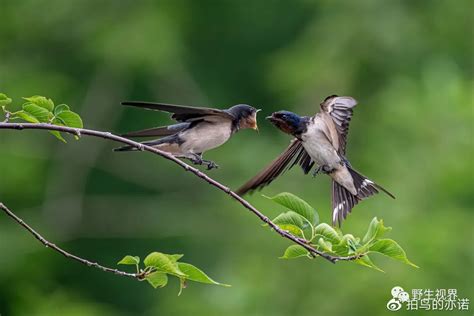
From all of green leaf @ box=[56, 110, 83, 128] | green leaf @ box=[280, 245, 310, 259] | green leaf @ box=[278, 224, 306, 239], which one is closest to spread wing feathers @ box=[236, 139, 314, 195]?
green leaf @ box=[278, 224, 306, 239]

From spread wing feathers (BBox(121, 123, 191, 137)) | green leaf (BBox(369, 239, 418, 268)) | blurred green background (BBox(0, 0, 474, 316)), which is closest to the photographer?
green leaf (BBox(369, 239, 418, 268))

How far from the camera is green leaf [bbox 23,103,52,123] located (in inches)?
141

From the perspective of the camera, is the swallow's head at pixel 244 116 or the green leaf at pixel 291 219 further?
the swallow's head at pixel 244 116

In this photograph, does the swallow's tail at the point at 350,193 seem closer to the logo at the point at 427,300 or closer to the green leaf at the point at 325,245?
the green leaf at the point at 325,245

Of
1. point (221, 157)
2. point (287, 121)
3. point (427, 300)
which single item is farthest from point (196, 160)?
point (221, 157)

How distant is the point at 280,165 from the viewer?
4.23 metres

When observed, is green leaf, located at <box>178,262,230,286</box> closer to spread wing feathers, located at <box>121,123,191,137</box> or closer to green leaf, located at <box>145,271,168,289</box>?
green leaf, located at <box>145,271,168,289</box>

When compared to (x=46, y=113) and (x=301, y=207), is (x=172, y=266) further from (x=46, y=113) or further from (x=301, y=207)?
(x=46, y=113)

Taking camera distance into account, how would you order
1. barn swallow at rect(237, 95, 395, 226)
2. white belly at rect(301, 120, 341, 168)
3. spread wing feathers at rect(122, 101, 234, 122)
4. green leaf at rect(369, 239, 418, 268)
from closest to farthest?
green leaf at rect(369, 239, 418, 268), spread wing feathers at rect(122, 101, 234, 122), barn swallow at rect(237, 95, 395, 226), white belly at rect(301, 120, 341, 168)

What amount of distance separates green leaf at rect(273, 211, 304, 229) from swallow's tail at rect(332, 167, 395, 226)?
702 mm

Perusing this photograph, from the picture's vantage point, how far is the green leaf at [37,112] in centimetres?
359

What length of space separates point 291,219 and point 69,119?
0.92 metres

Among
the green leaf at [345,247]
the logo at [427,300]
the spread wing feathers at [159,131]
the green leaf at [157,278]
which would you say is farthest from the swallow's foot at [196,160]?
the logo at [427,300]

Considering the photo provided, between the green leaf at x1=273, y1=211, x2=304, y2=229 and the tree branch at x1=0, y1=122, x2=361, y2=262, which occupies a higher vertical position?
the green leaf at x1=273, y1=211, x2=304, y2=229
